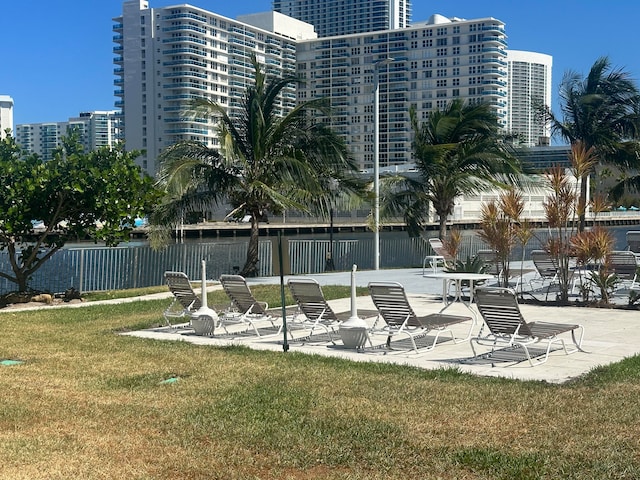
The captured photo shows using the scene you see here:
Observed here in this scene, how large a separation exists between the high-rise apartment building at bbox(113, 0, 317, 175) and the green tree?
4776 inches

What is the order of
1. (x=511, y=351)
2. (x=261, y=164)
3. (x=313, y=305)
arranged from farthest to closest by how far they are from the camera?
1. (x=261, y=164)
2. (x=313, y=305)
3. (x=511, y=351)

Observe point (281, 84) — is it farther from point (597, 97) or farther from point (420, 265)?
point (597, 97)

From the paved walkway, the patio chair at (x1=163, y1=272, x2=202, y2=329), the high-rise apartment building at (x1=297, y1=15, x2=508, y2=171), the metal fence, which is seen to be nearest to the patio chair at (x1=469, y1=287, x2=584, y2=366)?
the paved walkway

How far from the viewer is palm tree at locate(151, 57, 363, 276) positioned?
76.1 ft

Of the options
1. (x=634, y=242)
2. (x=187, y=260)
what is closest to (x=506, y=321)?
(x=187, y=260)

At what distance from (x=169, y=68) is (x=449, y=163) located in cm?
12224

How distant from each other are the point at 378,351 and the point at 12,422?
5238mm

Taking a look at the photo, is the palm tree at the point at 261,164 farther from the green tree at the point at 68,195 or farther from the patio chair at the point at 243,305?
the patio chair at the point at 243,305

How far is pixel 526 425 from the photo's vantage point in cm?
686

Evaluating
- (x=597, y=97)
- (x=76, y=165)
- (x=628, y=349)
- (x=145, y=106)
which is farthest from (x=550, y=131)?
(x=145, y=106)

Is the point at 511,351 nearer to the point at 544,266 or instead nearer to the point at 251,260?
the point at 544,266

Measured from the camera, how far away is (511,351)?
1078cm

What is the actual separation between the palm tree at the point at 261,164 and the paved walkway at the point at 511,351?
24.1 feet

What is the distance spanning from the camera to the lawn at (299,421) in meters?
5.83
